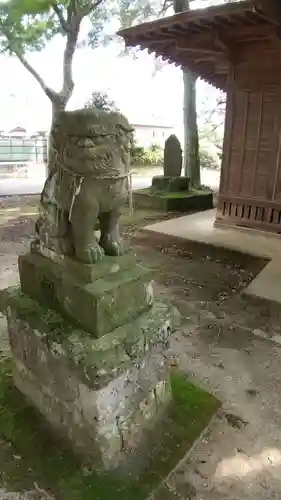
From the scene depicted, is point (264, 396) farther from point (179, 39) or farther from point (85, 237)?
point (179, 39)

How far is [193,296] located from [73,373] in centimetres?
267

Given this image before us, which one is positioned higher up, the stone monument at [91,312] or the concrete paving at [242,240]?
the stone monument at [91,312]

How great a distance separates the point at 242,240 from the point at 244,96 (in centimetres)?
249

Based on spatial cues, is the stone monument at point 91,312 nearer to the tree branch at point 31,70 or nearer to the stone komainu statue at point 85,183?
the stone komainu statue at point 85,183

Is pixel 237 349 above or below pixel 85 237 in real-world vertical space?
below

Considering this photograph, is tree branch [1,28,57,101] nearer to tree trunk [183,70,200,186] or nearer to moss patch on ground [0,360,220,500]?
tree trunk [183,70,200,186]

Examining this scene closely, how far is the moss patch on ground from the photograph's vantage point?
6.32 feet

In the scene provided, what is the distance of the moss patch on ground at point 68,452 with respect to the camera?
1928 millimetres

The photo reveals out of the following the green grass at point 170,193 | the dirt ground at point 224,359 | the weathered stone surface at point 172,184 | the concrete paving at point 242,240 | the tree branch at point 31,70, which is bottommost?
the dirt ground at point 224,359

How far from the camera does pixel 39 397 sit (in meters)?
2.33

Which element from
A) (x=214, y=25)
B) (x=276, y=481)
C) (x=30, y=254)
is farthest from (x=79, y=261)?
(x=214, y=25)

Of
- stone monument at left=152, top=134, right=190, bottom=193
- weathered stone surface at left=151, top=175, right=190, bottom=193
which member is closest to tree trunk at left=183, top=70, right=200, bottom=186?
stone monument at left=152, top=134, right=190, bottom=193

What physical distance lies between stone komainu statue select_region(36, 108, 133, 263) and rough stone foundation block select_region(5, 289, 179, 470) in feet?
1.34

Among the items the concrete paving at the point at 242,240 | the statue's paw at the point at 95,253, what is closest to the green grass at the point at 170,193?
the concrete paving at the point at 242,240
